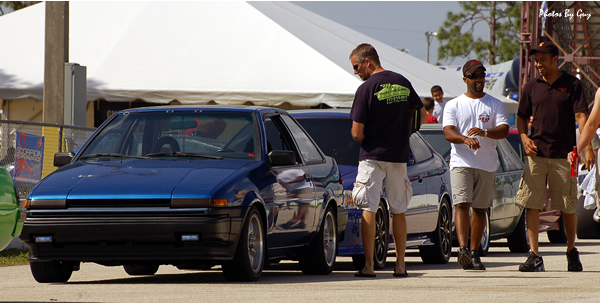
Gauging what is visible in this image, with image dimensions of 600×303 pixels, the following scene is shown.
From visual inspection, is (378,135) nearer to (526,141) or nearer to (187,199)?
(526,141)

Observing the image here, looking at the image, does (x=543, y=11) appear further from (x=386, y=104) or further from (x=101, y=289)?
(x=101, y=289)

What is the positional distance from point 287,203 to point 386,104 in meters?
1.11

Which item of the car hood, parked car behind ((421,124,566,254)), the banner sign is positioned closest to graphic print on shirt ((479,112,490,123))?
the car hood

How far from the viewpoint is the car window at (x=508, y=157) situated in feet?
41.4

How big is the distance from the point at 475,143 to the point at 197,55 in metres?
13.3

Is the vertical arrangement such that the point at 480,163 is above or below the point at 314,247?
above

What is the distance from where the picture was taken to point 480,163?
29.7 ft

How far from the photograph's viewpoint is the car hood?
23.1ft

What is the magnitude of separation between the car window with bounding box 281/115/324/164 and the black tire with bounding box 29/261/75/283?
224 centimetres

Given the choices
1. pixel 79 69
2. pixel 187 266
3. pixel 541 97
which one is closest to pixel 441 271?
pixel 541 97

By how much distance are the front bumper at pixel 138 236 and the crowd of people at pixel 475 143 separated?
60.1 inches

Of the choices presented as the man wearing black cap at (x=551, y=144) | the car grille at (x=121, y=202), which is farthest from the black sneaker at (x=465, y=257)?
the car grille at (x=121, y=202)

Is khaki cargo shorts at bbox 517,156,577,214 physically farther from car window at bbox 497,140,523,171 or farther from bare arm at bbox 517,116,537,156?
car window at bbox 497,140,523,171

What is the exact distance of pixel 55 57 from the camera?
1413 cm
